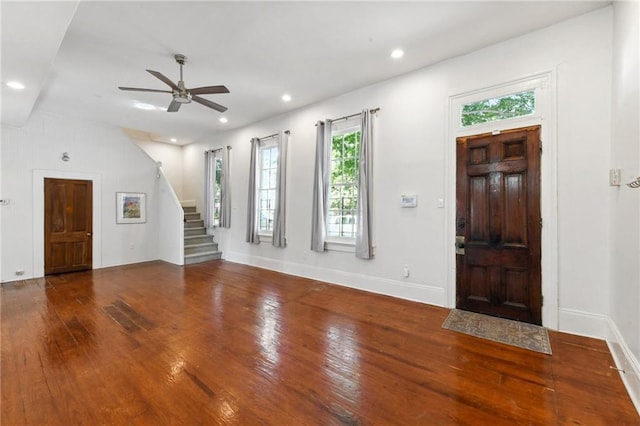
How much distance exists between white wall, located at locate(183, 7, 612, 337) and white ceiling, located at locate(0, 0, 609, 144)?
0.80 feet

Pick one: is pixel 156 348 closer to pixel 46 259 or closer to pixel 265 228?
pixel 265 228

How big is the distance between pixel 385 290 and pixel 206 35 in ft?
13.7

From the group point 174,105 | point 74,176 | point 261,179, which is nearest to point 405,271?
point 261,179

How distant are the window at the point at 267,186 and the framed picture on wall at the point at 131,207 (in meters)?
3.29

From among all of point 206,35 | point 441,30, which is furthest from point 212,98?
point 441,30

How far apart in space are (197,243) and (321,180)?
4.27m

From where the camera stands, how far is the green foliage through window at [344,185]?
15.9ft

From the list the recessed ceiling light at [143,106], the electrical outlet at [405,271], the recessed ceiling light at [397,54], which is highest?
the recessed ceiling light at [143,106]

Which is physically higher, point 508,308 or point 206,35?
point 206,35

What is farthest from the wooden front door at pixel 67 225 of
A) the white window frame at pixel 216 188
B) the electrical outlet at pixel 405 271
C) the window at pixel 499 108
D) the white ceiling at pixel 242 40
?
the window at pixel 499 108

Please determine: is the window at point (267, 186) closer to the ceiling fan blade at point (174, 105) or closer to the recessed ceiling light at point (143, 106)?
the recessed ceiling light at point (143, 106)

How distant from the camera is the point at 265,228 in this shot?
6.42 meters

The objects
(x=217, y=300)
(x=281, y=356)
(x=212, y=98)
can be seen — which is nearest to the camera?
(x=281, y=356)

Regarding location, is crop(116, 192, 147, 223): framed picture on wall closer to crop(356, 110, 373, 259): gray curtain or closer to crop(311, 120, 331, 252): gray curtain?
crop(311, 120, 331, 252): gray curtain
